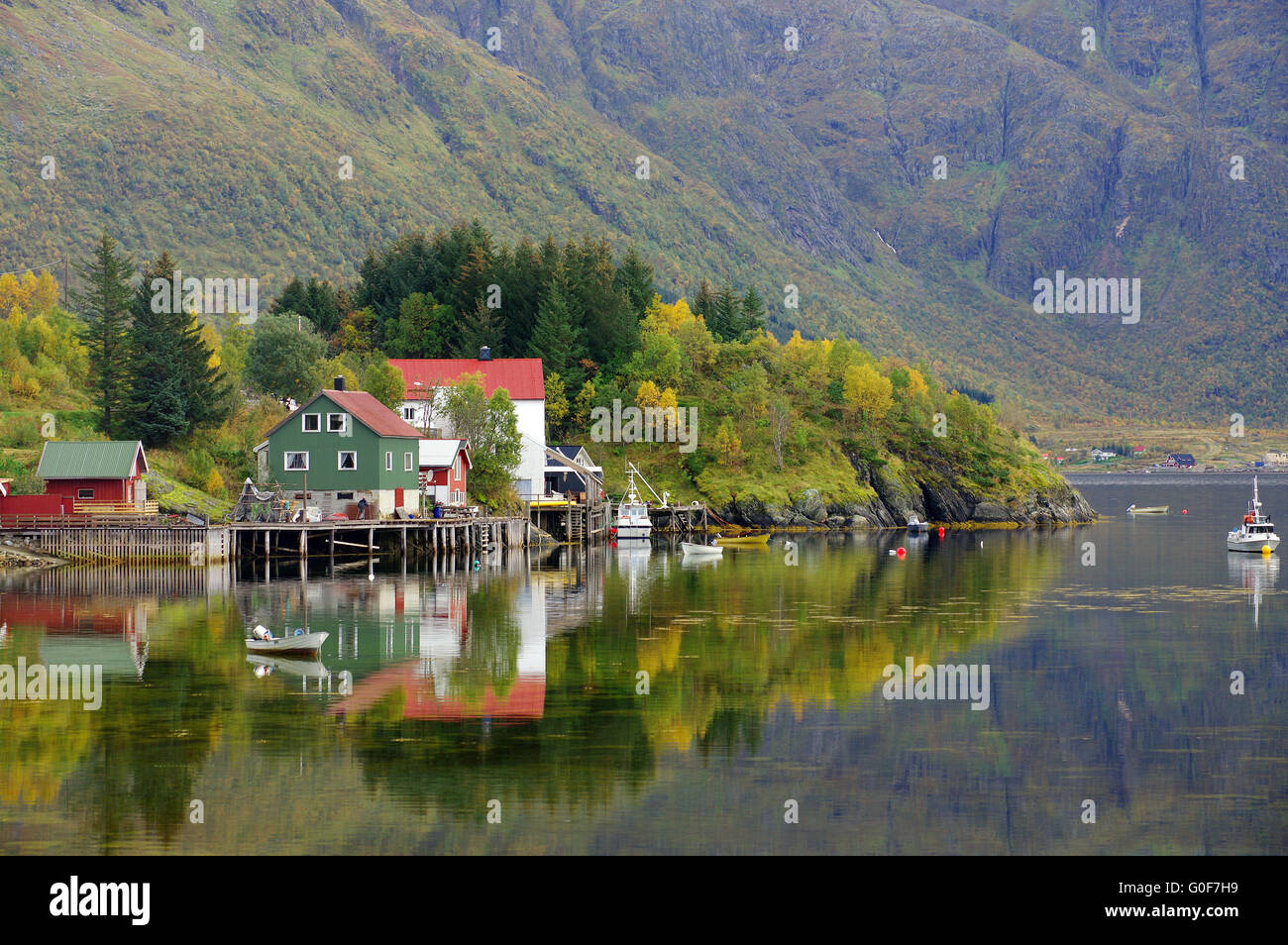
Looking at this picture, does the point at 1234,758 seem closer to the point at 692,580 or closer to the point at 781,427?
the point at 692,580

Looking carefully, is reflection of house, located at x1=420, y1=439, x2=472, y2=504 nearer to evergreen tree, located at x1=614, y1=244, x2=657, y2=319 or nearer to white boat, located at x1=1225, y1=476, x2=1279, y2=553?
white boat, located at x1=1225, y1=476, x2=1279, y2=553

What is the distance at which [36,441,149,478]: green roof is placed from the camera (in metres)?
71.2

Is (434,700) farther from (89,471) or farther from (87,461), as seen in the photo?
(87,461)

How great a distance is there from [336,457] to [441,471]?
8140mm

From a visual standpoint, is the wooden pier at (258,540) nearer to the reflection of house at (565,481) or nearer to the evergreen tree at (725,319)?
the reflection of house at (565,481)

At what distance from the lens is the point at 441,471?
284 ft

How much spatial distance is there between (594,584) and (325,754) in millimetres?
37301

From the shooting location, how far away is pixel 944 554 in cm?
8856

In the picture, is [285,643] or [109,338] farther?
[109,338]

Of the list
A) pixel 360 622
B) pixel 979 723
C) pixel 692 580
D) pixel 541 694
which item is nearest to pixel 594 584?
pixel 692 580

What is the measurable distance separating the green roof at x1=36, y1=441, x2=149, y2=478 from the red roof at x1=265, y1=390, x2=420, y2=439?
1008cm

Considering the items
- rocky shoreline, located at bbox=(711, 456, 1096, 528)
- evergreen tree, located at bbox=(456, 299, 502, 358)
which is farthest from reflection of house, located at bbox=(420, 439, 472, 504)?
rocky shoreline, located at bbox=(711, 456, 1096, 528)

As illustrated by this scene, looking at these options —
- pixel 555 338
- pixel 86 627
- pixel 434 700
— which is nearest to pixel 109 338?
pixel 555 338
